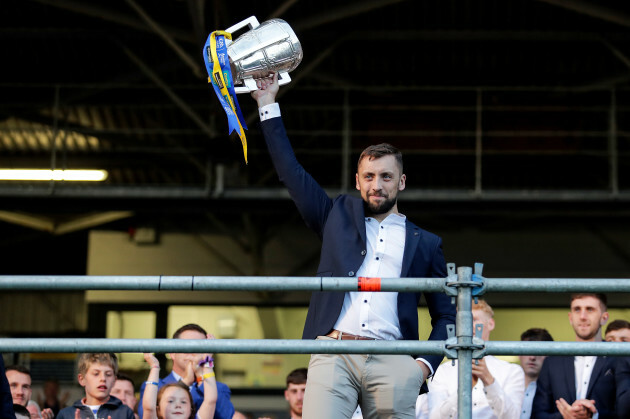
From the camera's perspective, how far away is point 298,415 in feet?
21.2

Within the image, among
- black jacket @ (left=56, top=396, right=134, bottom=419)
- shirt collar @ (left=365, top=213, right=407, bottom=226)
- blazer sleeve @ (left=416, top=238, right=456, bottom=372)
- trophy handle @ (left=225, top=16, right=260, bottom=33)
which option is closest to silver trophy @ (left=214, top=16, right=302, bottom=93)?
trophy handle @ (left=225, top=16, right=260, bottom=33)

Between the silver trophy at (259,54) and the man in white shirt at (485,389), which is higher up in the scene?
the silver trophy at (259,54)

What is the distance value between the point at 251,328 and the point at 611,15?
640 cm

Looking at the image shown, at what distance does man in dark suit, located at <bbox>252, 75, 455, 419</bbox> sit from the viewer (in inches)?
146

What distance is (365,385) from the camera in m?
3.74

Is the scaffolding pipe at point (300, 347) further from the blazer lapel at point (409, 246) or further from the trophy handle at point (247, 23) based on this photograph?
the trophy handle at point (247, 23)

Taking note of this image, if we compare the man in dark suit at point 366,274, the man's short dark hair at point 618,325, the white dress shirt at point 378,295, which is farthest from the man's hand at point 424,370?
the man's short dark hair at point 618,325

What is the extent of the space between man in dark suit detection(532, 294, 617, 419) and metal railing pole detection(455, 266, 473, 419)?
8.37 feet

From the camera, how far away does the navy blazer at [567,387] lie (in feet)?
19.0

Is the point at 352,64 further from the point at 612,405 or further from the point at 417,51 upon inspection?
the point at 612,405

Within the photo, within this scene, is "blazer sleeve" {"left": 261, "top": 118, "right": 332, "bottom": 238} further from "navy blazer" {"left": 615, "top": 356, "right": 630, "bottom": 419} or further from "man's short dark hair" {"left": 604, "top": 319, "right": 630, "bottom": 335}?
"man's short dark hair" {"left": 604, "top": 319, "right": 630, "bottom": 335}

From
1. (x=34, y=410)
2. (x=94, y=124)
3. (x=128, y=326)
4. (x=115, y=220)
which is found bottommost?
(x=34, y=410)

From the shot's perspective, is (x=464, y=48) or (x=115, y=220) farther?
(x=115, y=220)

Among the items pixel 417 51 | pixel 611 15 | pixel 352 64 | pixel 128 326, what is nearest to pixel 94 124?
pixel 128 326
